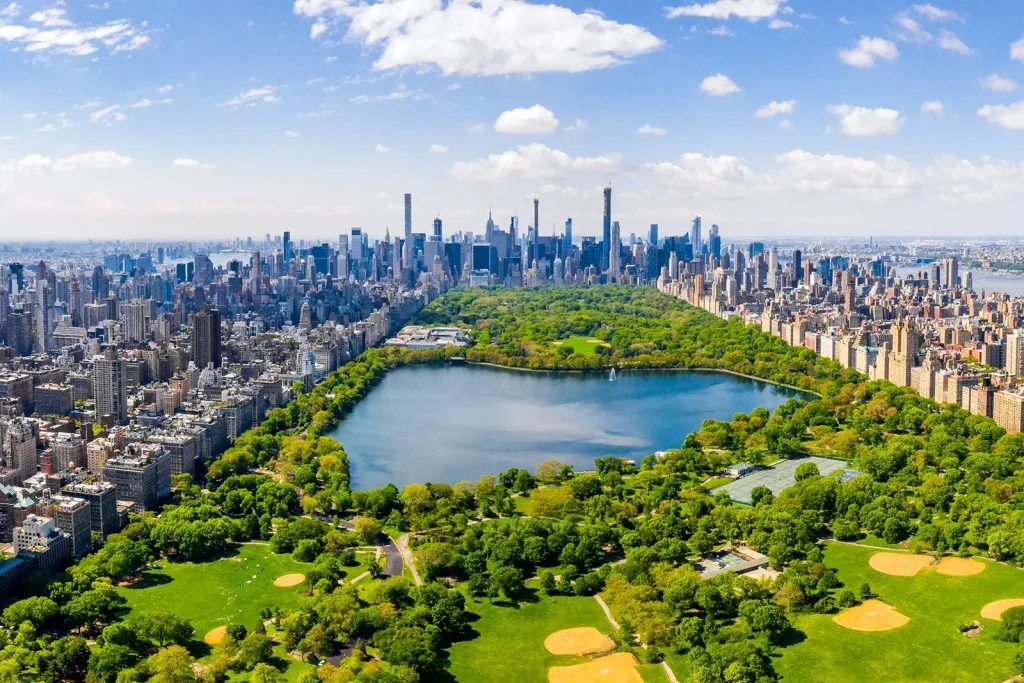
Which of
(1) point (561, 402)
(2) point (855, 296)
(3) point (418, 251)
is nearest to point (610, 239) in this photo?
(3) point (418, 251)

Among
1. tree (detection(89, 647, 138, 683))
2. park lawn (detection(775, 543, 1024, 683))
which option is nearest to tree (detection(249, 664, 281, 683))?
tree (detection(89, 647, 138, 683))

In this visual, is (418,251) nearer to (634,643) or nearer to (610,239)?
(610,239)

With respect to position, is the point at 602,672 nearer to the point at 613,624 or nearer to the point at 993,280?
the point at 613,624

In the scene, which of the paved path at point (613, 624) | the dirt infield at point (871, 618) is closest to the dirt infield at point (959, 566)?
the dirt infield at point (871, 618)

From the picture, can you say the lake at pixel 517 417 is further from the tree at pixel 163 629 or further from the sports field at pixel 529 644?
the tree at pixel 163 629

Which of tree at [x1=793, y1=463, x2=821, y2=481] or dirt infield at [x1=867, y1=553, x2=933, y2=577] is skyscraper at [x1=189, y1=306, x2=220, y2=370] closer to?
tree at [x1=793, y1=463, x2=821, y2=481]

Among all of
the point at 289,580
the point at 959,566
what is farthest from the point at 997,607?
the point at 289,580
